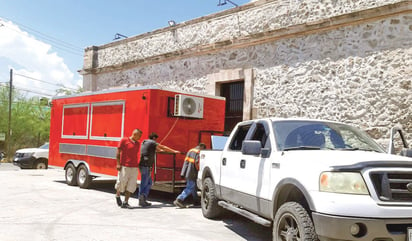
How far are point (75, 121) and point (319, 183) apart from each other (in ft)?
32.0

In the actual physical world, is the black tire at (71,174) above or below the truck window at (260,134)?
below

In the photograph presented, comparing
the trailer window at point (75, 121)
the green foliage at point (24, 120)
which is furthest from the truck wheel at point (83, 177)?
the green foliage at point (24, 120)

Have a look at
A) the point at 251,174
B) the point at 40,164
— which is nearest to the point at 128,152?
the point at 251,174

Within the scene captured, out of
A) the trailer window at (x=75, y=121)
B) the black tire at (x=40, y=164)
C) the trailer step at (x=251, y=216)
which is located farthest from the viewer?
the black tire at (x=40, y=164)

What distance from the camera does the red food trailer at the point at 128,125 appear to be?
9.83 meters

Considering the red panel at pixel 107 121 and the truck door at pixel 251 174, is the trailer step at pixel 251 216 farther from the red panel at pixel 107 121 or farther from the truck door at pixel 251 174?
the red panel at pixel 107 121

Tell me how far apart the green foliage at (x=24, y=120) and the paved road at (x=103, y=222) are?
2960 centimetres

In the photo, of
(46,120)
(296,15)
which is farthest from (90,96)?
(46,120)

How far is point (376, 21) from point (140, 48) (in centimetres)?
1103

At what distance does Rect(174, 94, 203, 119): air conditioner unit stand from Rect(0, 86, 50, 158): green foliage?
30.4m

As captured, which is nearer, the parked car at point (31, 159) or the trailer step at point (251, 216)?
the trailer step at point (251, 216)

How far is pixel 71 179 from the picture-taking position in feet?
41.0

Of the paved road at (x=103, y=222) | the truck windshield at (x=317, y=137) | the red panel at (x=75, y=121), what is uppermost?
the red panel at (x=75, y=121)

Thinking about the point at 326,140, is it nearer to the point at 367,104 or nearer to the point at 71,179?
the point at 367,104
